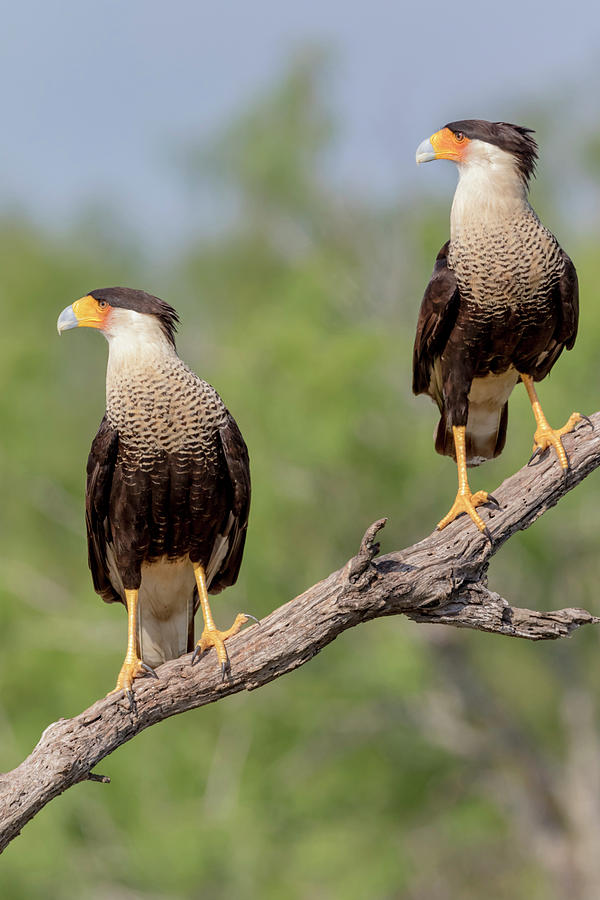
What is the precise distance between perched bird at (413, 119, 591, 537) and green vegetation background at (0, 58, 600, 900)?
25.9ft

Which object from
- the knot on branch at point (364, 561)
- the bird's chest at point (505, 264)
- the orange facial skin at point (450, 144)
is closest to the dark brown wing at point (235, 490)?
the knot on branch at point (364, 561)

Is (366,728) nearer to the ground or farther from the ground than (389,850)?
farther from the ground

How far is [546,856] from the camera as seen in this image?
15484 mm

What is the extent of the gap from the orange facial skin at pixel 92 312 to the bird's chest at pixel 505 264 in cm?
136

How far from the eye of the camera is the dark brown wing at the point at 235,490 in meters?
4.56

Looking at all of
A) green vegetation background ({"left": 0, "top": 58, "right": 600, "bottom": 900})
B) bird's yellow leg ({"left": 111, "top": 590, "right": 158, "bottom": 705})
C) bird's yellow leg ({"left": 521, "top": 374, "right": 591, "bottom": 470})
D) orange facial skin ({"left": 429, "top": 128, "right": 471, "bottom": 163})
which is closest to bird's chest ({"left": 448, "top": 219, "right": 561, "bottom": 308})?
orange facial skin ({"left": 429, "top": 128, "right": 471, "bottom": 163})

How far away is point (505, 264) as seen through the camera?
4559 millimetres

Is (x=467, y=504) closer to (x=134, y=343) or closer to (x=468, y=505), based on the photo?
(x=468, y=505)

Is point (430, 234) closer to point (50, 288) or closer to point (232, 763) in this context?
point (232, 763)

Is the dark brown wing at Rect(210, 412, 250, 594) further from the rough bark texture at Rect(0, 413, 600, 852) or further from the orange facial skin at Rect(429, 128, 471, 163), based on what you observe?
the orange facial skin at Rect(429, 128, 471, 163)

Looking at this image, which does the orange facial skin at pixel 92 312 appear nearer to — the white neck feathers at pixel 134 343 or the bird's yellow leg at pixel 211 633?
the white neck feathers at pixel 134 343

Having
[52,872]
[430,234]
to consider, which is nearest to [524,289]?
[430,234]

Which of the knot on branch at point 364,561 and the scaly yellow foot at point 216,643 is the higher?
the scaly yellow foot at point 216,643

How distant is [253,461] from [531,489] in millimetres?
9859
